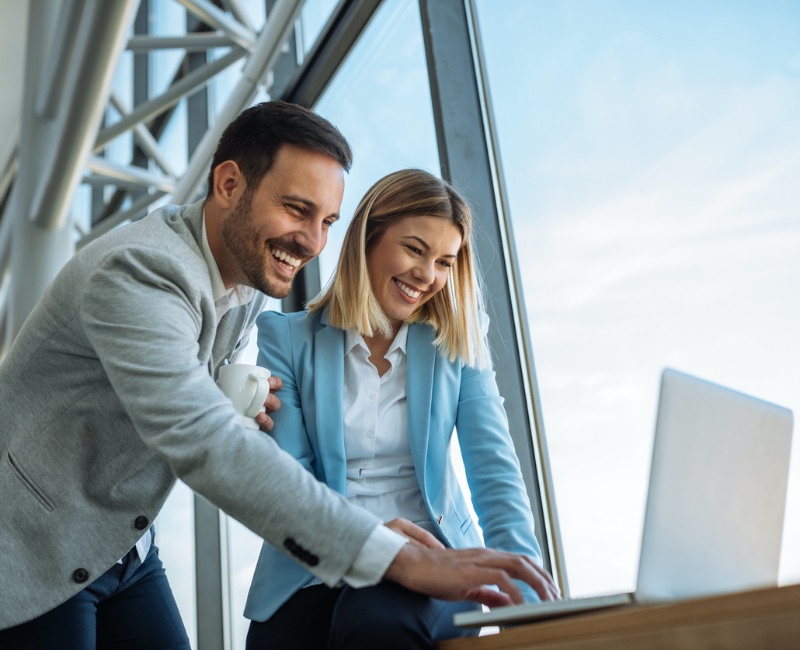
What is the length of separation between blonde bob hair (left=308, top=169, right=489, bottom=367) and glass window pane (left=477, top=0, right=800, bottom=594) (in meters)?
0.41

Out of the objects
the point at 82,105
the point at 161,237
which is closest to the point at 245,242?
the point at 161,237

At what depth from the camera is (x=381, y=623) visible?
1259 mm

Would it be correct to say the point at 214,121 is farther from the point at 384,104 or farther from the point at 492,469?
the point at 492,469

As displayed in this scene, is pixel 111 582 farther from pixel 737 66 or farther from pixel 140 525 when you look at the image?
pixel 737 66

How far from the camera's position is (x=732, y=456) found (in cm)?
106

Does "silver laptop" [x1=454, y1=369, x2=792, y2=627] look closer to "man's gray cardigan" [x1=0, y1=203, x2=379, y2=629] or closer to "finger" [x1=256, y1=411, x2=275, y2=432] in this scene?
"man's gray cardigan" [x1=0, y1=203, x2=379, y2=629]

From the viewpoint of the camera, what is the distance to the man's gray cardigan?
1.21 metres

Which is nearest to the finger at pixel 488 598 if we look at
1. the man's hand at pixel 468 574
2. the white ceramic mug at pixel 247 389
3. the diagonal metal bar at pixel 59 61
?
the man's hand at pixel 468 574

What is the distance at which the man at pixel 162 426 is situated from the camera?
1152 millimetres

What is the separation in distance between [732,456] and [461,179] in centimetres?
176

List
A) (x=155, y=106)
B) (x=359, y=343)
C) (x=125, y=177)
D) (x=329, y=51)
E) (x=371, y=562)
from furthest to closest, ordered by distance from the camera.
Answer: (x=125, y=177)
(x=155, y=106)
(x=329, y=51)
(x=359, y=343)
(x=371, y=562)

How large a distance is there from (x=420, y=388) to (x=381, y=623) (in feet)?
1.96

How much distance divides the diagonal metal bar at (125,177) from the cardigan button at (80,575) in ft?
16.0

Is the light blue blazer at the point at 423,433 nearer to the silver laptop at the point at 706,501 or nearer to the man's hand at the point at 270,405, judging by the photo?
the man's hand at the point at 270,405
